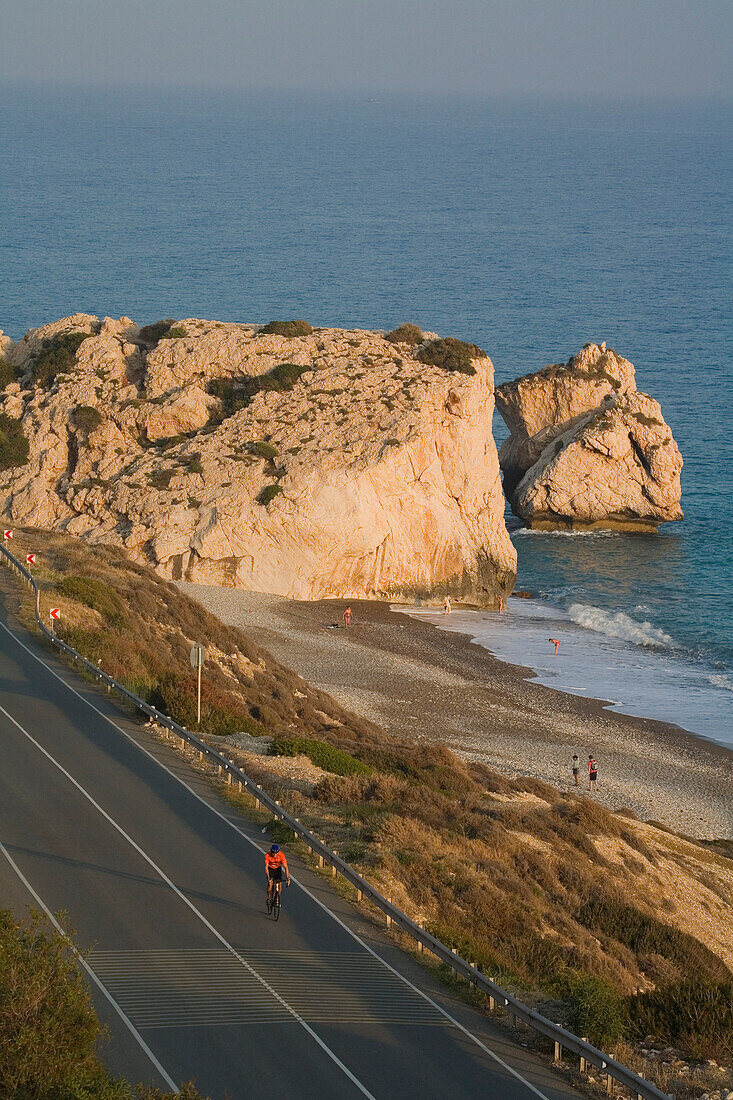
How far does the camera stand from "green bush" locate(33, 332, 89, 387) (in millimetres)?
53156

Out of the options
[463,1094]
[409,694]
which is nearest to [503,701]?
[409,694]

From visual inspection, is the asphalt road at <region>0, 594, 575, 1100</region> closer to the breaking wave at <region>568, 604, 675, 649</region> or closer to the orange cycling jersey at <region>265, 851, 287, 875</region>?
the orange cycling jersey at <region>265, 851, 287, 875</region>

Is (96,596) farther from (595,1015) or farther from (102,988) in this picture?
(595,1015)

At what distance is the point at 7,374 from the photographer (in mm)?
55312

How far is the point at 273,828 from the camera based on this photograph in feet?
57.3

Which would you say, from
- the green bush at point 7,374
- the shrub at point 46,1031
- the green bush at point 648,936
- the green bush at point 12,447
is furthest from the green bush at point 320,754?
the green bush at point 7,374

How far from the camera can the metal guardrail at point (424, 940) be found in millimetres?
11188

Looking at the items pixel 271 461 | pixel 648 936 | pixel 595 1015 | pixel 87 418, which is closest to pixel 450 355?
pixel 271 461

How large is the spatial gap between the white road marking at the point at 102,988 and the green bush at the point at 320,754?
6937 mm

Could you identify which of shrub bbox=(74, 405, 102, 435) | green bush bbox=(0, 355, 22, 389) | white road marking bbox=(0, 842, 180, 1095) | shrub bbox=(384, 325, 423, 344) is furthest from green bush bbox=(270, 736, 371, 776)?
green bush bbox=(0, 355, 22, 389)

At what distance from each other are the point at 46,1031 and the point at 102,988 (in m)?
2.57

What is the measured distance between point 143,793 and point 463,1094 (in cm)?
880

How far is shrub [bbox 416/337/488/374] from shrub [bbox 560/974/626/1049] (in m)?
40.1

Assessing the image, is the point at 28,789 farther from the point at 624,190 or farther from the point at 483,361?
the point at 624,190
